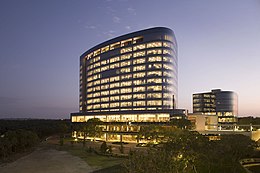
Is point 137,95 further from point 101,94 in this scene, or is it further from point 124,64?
point 101,94

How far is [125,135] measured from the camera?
392 feet

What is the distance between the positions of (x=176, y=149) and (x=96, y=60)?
15219 centimetres

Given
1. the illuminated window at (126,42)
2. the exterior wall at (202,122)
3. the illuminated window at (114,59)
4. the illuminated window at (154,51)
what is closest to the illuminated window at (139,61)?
the illuminated window at (154,51)

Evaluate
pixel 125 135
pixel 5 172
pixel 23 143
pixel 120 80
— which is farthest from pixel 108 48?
pixel 5 172

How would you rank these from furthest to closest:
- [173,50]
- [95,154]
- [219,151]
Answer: [173,50] < [95,154] < [219,151]

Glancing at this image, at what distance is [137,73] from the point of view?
154000mm

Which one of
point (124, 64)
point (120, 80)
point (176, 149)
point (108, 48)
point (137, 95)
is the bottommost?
point (176, 149)

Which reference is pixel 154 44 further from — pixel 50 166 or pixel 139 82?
pixel 50 166

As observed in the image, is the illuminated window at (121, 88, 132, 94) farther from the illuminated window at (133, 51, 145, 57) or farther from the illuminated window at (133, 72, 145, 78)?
the illuminated window at (133, 51, 145, 57)

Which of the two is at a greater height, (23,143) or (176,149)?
(176,149)

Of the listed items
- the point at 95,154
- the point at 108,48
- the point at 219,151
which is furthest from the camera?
the point at 108,48

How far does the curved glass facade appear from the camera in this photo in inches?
Answer: 5738

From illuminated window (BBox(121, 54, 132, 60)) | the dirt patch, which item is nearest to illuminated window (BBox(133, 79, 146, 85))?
illuminated window (BBox(121, 54, 132, 60))

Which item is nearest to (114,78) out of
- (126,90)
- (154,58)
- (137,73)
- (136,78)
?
(126,90)
